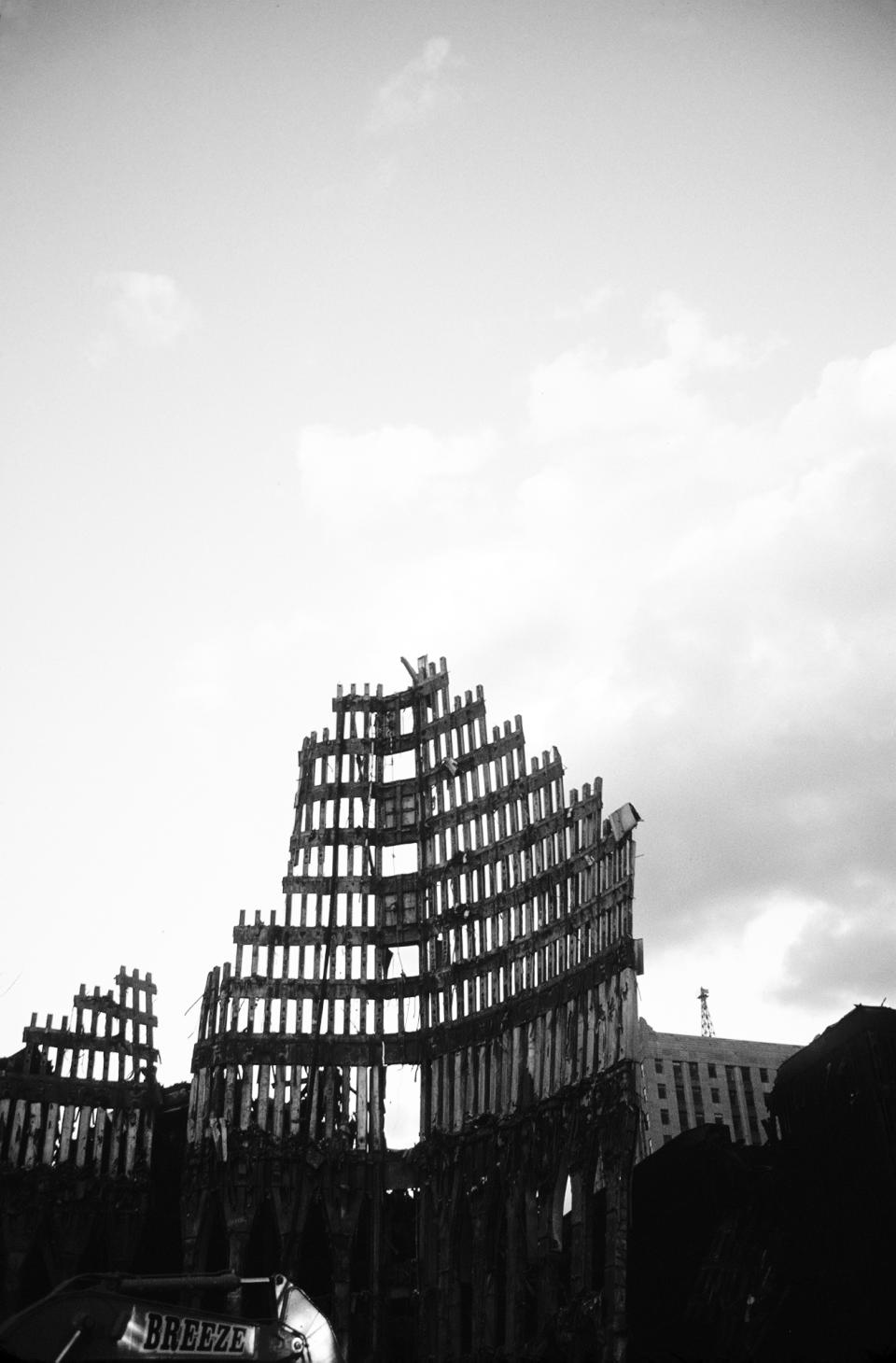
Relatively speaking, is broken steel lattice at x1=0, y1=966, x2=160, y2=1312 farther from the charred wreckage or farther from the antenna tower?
the antenna tower

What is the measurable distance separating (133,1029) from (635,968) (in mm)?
12809

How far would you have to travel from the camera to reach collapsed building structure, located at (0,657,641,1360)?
21500 mm

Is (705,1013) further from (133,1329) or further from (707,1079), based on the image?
(133,1329)

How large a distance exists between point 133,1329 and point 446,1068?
15612mm

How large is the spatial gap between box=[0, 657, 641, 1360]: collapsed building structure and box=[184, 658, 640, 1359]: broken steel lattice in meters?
0.05

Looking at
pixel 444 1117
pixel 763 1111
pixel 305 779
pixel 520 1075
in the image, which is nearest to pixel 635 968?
pixel 520 1075

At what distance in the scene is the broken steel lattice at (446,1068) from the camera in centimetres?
2159

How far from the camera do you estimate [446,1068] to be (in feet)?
84.8

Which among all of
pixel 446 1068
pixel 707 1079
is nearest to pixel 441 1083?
pixel 446 1068

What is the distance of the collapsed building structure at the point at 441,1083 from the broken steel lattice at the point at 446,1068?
0.15 feet

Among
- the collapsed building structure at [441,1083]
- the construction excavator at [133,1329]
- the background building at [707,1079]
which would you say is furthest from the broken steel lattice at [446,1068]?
the background building at [707,1079]

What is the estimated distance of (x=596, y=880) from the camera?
23406 mm

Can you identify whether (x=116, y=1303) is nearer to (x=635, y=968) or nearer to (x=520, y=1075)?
(x=635, y=968)

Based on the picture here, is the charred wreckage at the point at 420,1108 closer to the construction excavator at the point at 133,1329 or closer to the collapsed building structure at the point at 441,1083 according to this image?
the collapsed building structure at the point at 441,1083
